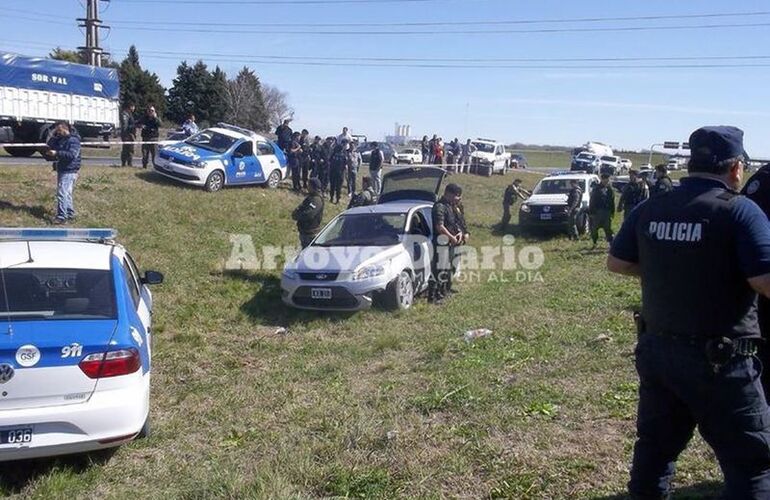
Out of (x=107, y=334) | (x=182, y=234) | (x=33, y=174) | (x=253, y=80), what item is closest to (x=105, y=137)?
(x=33, y=174)

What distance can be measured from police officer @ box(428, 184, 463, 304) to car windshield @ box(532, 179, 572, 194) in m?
9.04

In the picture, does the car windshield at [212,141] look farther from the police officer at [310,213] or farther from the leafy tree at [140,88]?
the leafy tree at [140,88]

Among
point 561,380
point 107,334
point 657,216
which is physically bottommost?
point 561,380

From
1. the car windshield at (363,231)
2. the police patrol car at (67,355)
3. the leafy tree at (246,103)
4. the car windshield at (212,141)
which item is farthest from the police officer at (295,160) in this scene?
the leafy tree at (246,103)

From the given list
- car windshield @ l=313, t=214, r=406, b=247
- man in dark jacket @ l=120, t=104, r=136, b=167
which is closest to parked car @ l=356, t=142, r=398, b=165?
man in dark jacket @ l=120, t=104, r=136, b=167

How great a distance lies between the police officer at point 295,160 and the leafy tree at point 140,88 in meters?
37.4

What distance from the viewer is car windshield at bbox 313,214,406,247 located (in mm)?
10875

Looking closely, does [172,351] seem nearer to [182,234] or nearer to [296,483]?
[296,483]

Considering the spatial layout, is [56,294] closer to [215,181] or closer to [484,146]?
[215,181]

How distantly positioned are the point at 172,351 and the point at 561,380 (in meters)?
4.73

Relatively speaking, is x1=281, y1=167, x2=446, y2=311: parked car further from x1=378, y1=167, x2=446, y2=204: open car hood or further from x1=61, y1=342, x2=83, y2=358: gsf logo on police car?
x1=61, y1=342, x2=83, y2=358: gsf logo on police car

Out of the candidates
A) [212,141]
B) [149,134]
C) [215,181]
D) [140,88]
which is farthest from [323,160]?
[140,88]

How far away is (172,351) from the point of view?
8.42 metres

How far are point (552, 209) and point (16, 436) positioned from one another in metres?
15.4
